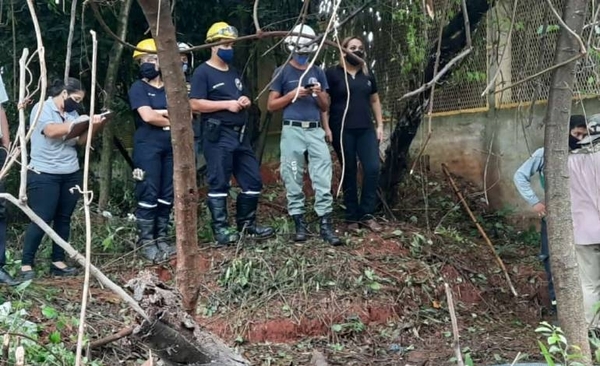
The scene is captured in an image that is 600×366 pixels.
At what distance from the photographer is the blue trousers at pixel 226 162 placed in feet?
20.9

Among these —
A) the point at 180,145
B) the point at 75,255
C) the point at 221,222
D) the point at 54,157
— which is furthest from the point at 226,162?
the point at 75,255

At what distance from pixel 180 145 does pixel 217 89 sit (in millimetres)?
3428

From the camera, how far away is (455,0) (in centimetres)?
621

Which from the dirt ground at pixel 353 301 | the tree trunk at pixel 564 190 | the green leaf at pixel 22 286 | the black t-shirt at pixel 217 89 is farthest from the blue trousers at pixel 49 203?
the tree trunk at pixel 564 190

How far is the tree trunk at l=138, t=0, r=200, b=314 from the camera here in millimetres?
2947

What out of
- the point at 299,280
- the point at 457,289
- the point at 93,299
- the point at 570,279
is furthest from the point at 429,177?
the point at 570,279

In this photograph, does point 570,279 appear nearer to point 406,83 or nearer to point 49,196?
point 49,196

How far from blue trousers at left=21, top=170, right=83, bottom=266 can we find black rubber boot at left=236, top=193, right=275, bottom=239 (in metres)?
1.31

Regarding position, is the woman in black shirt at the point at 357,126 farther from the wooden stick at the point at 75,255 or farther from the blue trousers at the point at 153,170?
the wooden stick at the point at 75,255

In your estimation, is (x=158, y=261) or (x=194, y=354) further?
(x=158, y=261)

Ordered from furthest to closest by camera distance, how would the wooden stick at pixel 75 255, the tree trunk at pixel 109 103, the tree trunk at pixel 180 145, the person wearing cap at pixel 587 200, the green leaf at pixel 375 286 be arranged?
the tree trunk at pixel 109 103 → the green leaf at pixel 375 286 → the person wearing cap at pixel 587 200 → the tree trunk at pixel 180 145 → the wooden stick at pixel 75 255

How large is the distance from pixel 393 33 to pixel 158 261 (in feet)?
12.3

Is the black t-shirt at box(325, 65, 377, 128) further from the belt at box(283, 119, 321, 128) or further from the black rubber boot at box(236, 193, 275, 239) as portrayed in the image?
the black rubber boot at box(236, 193, 275, 239)

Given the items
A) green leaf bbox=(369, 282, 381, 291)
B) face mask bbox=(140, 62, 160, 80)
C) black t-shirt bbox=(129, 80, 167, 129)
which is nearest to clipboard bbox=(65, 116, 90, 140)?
black t-shirt bbox=(129, 80, 167, 129)
